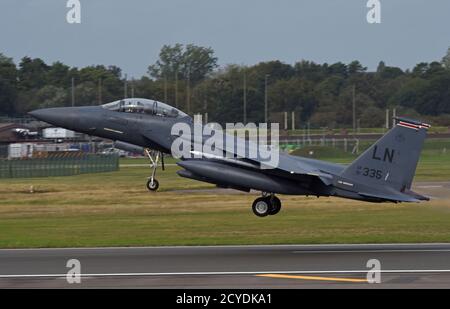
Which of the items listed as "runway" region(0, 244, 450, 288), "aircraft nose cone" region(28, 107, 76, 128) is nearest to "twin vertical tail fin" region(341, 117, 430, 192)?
"runway" region(0, 244, 450, 288)

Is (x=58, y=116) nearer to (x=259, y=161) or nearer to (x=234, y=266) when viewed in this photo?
(x=259, y=161)

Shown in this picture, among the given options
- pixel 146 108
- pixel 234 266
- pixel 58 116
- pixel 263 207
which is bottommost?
pixel 234 266

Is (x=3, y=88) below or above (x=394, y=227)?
above

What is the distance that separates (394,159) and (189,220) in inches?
426

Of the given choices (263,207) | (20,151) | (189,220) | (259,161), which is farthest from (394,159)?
(20,151)

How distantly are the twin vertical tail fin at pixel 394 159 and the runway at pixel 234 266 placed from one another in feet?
6.55

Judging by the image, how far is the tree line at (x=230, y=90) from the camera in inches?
2562

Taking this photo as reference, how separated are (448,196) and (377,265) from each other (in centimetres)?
718

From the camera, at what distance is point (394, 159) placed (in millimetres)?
24547

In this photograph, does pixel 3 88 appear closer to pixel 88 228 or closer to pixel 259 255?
pixel 88 228

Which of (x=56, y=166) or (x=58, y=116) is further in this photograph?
(x=56, y=166)

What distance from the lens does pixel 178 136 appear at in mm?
26219
